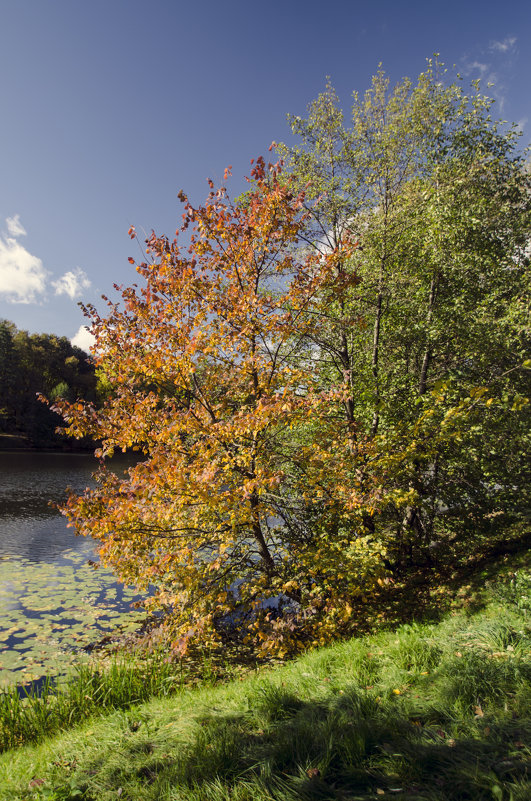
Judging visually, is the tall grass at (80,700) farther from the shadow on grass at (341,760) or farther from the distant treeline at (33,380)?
the distant treeline at (33,380)

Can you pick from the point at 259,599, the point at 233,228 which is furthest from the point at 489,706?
the point at 233,228

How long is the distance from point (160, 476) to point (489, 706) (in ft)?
13.8

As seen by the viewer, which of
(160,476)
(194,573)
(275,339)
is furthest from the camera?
(275,339)

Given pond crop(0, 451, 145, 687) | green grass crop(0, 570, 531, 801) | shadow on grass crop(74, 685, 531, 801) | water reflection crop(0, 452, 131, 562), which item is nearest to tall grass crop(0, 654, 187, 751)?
green grass crop(0, 570, 531, 801)

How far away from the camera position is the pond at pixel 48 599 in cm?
752

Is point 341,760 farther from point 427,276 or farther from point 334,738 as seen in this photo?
point 427,276

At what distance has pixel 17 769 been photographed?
3.62 meters

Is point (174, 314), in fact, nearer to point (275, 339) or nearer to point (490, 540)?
point (275, 339)

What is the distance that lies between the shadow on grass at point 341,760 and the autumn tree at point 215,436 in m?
2.53

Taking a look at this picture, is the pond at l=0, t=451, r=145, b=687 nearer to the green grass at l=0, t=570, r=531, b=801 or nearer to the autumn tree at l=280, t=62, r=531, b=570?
the green grass at l=0, t=570, r=531, b=801

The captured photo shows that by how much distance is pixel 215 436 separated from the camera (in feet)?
19.2

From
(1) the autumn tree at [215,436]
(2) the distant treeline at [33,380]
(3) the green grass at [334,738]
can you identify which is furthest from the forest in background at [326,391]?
(2) the distant treeline at [33,380]

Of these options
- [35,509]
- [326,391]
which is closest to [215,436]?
[326,391]

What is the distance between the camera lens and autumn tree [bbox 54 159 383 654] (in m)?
5.79
